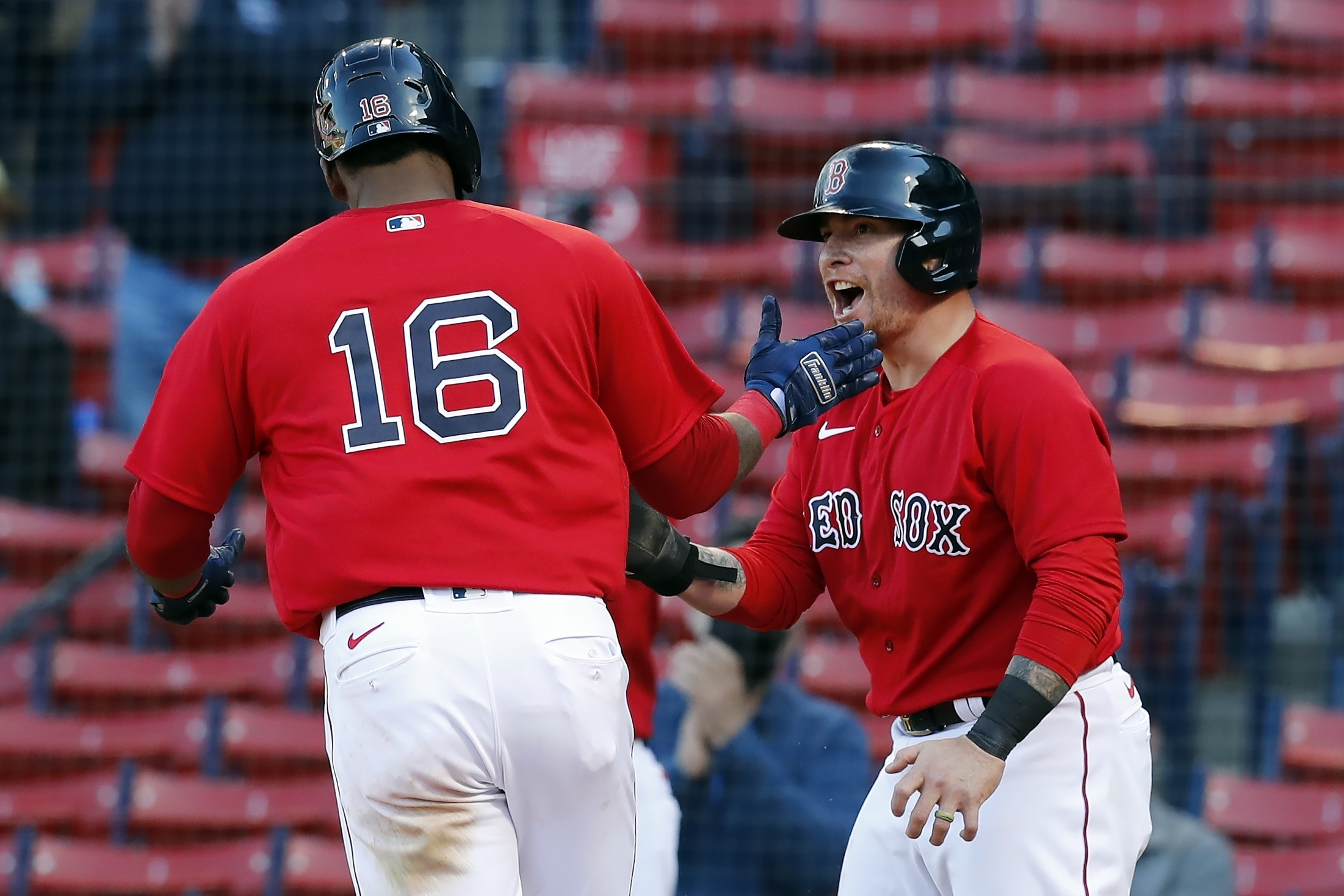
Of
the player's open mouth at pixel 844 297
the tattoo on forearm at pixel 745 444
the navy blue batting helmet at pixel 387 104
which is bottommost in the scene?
the tattoo on forearm at pixel 745 444

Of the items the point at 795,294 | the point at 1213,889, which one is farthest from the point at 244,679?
the point at 1213,889

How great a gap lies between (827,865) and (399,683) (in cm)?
191

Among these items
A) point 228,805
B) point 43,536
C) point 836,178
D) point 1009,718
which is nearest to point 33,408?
point 43,536

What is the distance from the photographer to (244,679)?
558cm

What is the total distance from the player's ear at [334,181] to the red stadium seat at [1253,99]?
4.91 m

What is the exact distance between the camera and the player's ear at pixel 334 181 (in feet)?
7.81

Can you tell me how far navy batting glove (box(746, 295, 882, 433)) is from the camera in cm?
256

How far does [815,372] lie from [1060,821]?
0.78 metres

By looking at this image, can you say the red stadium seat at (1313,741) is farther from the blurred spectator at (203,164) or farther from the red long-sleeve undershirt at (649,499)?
the blurred spectator at (203,164)

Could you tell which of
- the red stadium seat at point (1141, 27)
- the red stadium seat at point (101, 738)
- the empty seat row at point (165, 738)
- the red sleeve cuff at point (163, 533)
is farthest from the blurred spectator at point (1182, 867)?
the red stadium seat at point (1141, 27)

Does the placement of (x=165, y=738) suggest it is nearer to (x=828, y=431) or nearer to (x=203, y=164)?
(x=203, y=164)

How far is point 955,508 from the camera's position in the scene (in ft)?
8.25

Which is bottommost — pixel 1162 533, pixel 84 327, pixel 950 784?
pixel 1162 533

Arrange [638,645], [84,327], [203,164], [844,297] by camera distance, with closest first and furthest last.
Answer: [844,297] → [638,645] → [203,164] → [84,327]
